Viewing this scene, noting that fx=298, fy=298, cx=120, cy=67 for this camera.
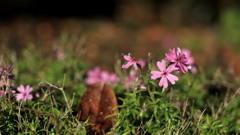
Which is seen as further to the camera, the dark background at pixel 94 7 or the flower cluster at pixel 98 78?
the dark background at pixel 94 7

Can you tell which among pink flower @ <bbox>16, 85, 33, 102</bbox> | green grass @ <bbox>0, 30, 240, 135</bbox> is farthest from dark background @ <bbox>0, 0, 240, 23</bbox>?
pink flower @ <bbox>16, 85, 33, 102</bbox>

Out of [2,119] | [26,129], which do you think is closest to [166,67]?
[26,129]

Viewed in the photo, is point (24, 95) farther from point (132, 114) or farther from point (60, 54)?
point (60, 54)

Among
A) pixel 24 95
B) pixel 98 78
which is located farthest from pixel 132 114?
pixel 98 78

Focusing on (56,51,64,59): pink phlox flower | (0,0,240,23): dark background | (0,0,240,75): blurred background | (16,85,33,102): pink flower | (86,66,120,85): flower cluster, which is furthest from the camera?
(0,0,240,23): dark background

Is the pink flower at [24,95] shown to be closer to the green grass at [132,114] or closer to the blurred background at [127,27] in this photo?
the green grass at [132,114]

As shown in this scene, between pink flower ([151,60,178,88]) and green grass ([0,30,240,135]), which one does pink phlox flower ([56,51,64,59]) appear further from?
pink flower ([151,60,178,88])

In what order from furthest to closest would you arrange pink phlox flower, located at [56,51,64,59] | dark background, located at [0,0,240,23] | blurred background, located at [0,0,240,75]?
dark background, located at [0,0,240,23]
blurred background, located at [0,0,240,75]
pink phlox flower, located at [56,51,64,59]

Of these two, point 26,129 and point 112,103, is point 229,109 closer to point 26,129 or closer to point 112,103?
point 112,103

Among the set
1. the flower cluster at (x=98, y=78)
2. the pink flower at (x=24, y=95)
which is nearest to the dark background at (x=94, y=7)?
the flower cluster at (x=98, y=78)
